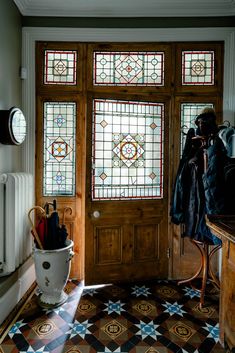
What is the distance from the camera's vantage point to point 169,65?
2.79m

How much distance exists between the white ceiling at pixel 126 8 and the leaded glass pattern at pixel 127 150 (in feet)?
3.12

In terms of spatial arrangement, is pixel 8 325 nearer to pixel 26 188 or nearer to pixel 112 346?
pixel 112 346

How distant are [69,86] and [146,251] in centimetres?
201

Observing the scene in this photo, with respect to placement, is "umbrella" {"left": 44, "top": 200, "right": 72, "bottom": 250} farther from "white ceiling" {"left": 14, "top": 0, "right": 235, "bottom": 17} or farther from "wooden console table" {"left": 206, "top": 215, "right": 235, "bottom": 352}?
"white ceiling" {"left": 14, "top": 0, "right": 235, "bottom": 17}

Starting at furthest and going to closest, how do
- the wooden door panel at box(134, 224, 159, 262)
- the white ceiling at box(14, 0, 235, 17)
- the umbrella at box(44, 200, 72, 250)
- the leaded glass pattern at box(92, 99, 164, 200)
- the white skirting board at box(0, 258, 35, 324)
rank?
the wooden door panel at box(134, 224, 159, 262)
the leaded glass pattern at box(92, 99, 164, 200)
the white ceiling at box(14, 0, 235, 17)
the umbrella at box(44, 200, 72, 250)
the white skirting board at box(0, 258, 35, 324)

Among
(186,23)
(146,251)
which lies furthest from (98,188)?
(186,23)

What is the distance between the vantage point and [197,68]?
2.81 metres

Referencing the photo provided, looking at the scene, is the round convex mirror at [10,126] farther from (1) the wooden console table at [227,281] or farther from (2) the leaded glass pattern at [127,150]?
(1) the wooden console table at [227,281]

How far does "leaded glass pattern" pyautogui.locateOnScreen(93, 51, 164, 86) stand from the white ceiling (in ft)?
1.34

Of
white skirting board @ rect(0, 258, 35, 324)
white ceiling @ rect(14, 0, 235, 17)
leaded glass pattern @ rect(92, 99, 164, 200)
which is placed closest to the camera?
white skirting board @ rect(0, 258, 35, 324)

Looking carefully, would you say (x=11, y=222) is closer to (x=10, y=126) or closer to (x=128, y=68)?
(x=10, y=126)

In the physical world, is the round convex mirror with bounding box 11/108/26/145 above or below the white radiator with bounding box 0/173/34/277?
above

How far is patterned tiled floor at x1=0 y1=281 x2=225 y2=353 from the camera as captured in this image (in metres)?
1.86

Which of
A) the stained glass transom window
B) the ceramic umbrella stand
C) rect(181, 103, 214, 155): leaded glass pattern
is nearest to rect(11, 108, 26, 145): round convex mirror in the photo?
the stained glass transom window
